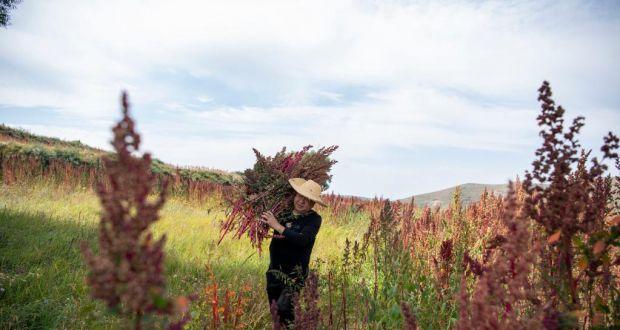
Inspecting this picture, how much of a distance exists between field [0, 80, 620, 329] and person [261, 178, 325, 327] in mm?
318

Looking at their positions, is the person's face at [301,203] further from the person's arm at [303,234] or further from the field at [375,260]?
the field at [375,260]

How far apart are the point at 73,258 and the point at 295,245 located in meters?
4.17

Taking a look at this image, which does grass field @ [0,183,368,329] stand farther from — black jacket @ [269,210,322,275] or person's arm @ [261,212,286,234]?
person's arm @ [261,212,286,234]

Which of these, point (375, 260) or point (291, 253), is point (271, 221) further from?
point (375, 260)

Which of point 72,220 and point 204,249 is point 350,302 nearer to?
point 204,249

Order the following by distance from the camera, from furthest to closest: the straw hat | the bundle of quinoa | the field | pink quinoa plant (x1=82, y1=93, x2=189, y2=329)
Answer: the bundle of quinoa
the straw hat
the field
pink quinoa plant (x1=82, y1=93, x2=189, y2=329)

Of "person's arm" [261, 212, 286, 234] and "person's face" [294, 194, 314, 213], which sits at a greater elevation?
"person's face" [294, 194, 314, 213]

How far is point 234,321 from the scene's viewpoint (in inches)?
155

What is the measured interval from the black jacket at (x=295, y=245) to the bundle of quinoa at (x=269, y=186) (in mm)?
158

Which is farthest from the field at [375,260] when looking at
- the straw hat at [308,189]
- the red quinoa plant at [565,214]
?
the straw hat at [308,189]

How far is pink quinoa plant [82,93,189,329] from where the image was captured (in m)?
1.02

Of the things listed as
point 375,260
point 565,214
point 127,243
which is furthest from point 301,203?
point 127,243

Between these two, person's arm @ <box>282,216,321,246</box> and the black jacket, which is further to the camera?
the black jacket

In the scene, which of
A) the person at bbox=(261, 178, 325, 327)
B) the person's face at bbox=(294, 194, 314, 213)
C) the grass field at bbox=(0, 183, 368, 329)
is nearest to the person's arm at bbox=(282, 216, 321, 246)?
the person at bbox=(261, 178, 325, 327)
